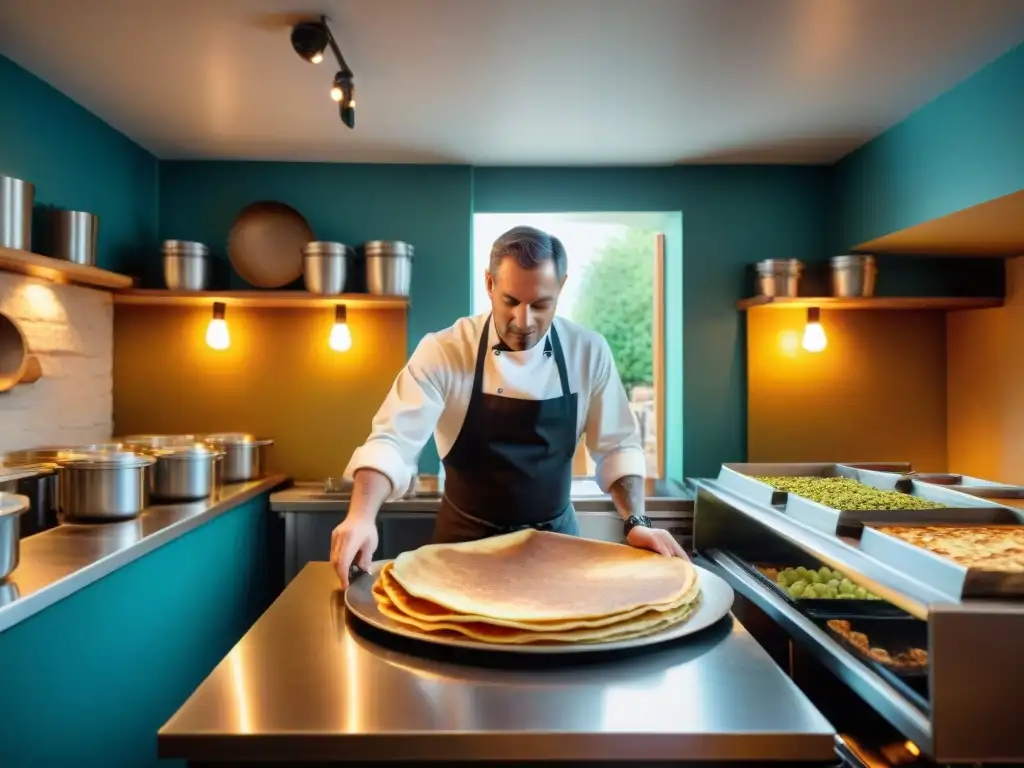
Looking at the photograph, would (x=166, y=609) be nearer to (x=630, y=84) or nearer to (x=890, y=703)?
(x=890, y=703)

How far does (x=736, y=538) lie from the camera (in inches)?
97.7

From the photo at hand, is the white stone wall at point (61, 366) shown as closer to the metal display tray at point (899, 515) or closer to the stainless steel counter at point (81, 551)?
the stainless steel counter at point (81, 551)

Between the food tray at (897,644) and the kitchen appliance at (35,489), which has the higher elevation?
the kitchen appliance at (35,489)

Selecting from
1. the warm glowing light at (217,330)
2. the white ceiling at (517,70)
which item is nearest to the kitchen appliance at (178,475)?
the warm glowing light at (217,330)

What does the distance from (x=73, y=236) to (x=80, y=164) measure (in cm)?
45

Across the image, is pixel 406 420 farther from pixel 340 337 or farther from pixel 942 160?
pixel 942 160

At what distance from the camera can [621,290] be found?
14.1ft

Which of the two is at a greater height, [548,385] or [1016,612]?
[548,385]

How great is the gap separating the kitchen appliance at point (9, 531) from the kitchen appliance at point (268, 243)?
1.99 metres

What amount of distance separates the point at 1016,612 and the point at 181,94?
2.97 m

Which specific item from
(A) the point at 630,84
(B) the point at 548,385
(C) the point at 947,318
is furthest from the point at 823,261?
(B) the point at 548,385

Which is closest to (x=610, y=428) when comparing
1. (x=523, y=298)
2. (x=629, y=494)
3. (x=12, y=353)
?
(x=629, y=494)

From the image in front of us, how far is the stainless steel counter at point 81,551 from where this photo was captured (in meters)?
1.63

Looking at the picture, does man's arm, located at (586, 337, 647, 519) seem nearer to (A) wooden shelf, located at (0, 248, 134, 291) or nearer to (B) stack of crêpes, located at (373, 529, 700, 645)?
(B) stack of crêpes, located at (373, 529, 700, 645)
